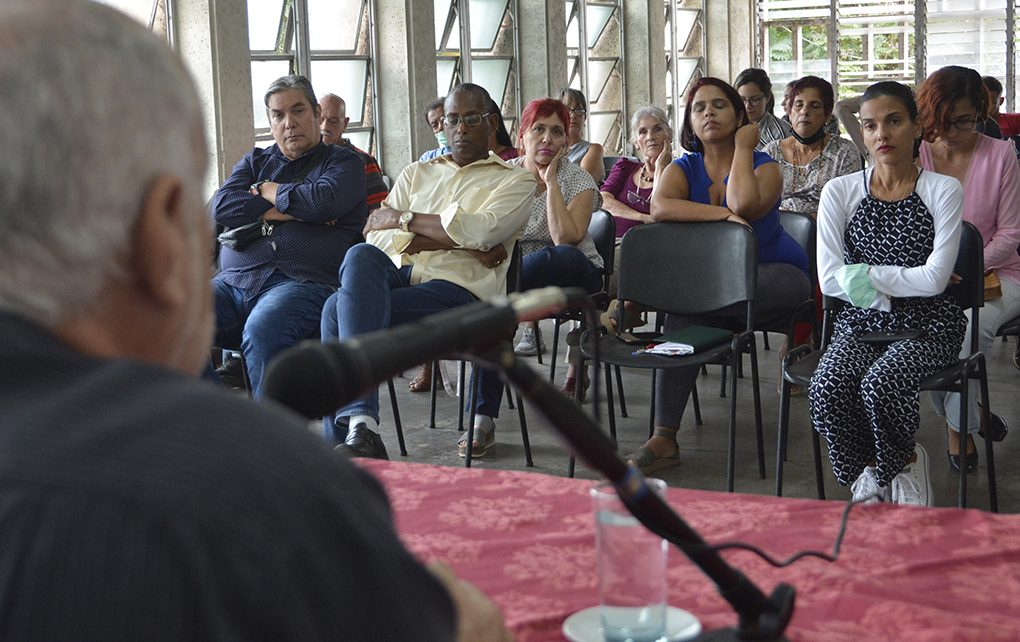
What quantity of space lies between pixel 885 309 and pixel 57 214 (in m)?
3.14

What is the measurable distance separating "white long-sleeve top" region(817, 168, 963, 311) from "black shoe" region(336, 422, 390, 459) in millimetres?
1521

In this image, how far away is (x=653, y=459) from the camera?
158 inches

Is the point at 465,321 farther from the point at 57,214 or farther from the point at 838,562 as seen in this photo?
the point at 838,562

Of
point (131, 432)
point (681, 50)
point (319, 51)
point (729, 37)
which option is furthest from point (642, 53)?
point (131, 432)

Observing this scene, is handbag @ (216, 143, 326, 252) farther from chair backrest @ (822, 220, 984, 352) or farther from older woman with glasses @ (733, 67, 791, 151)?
older woman with glasses @ (733, 67, 791, 151)

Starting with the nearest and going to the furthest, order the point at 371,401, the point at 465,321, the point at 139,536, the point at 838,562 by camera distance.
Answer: the point at 139,536
the point at 465,321
the point at 838,562
the point at 371,401

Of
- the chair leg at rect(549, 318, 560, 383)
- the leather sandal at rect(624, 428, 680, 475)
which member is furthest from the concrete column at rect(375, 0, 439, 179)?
the leather sandal at rect(624, 428, 680, 475)

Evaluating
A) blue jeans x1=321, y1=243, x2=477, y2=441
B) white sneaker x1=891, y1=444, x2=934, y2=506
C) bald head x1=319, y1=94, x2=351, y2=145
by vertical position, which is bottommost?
white sneaker x1=891, y1=444, x2=934, y2=506

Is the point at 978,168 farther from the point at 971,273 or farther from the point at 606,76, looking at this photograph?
the point at 606,76

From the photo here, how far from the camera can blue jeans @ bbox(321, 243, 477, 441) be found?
12.9 feet

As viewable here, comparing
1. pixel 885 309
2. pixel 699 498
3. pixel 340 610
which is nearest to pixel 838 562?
pixel 699 498

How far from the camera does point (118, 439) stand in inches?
23.0

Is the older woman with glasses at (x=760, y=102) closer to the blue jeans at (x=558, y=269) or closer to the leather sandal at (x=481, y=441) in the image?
the blue jeans at (x=558, y=269)

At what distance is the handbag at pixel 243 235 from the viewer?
14.1ft
